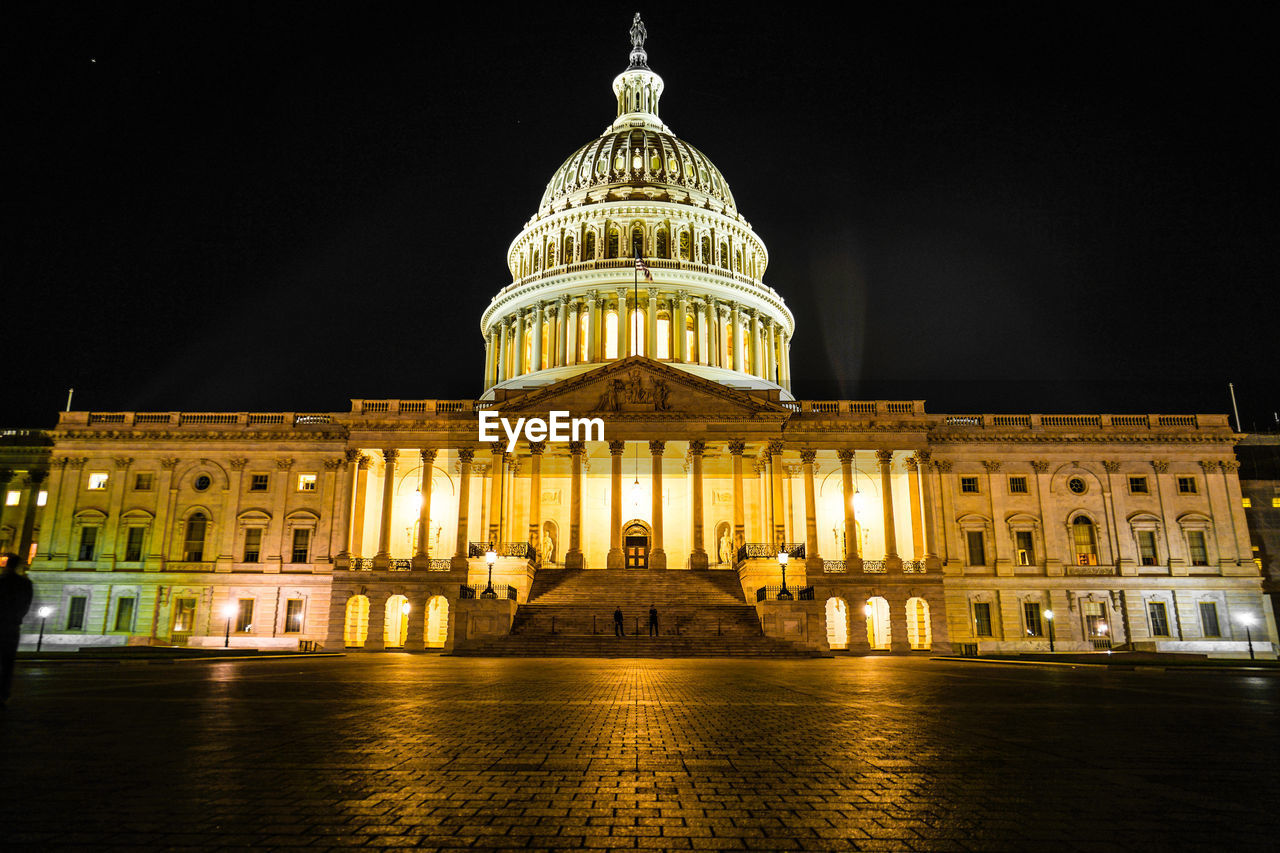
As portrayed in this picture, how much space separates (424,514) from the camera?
55.3 meters

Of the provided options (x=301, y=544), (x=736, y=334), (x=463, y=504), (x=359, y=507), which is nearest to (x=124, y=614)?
(x=301, y=544)

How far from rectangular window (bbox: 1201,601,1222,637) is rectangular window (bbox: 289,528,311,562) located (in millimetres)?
58687

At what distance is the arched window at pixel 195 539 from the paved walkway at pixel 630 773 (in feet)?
164

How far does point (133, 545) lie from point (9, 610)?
56172mm

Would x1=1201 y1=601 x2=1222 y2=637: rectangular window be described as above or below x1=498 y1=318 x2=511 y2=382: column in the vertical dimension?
below

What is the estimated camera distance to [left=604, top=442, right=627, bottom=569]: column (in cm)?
5178

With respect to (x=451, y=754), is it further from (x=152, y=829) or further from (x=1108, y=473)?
(x=1108, y=473)

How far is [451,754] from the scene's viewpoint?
7988 mm

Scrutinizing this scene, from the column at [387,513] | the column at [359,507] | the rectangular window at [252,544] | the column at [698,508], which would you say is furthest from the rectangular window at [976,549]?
the rectangular window at [252,544]

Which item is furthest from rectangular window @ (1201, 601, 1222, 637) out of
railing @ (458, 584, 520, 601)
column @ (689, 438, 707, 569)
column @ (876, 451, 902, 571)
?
railing @ (458, 584, 520, 601)

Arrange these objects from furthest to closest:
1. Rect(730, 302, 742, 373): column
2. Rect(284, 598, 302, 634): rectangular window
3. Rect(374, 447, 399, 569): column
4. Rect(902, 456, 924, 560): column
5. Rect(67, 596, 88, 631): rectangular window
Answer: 1. Rect(730, 302, 742, 373): column
2. Rect(67, 596, 88, 631): rectangular window
3. Rect(284, 598, 302, 634): rectangular window
4. Rect(902, 456, 924, 560): column
5. Rect(374, 447, 399, 569): column

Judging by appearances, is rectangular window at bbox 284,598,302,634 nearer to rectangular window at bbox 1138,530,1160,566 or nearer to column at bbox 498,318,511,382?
column at bbox 498,318,511,382

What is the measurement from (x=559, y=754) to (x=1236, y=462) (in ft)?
213

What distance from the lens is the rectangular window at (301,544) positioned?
58.5m
